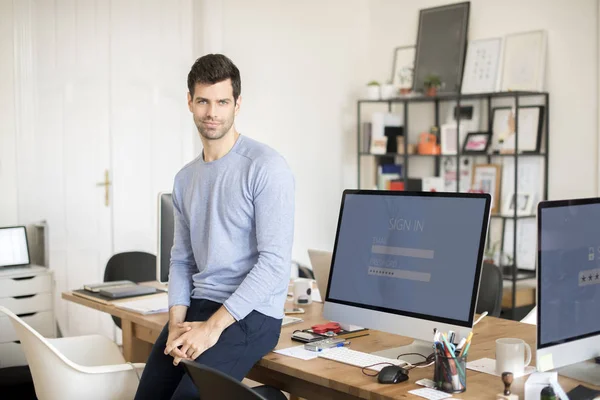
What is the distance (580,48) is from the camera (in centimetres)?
535

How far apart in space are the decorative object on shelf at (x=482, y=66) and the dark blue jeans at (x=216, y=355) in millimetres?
3859

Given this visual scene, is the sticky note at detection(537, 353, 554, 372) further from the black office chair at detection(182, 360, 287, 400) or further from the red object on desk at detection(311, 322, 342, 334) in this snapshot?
the red object on desk at detection(311, 322, 342, 334)

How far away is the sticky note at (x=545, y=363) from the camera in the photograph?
199 cm

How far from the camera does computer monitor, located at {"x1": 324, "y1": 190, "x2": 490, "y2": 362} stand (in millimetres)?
2270

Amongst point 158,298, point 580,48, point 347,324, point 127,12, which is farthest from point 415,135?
point 347,324

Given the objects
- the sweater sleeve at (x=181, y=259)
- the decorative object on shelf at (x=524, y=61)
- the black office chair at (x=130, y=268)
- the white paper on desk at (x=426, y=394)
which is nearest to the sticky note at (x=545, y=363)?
the white paper on desk at (x=426, y=394)

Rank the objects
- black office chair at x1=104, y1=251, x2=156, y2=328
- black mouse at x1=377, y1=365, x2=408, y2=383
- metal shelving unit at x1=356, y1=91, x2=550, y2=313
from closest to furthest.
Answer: black mouse at x1=377, y1=365, x2=408, y2=383 → black office chair at x1=104, y1=251, x2=156, y2=328 → metal shelving unit at x1=356, y1=91, x2=550, y2=313

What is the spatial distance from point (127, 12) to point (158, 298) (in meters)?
2.92

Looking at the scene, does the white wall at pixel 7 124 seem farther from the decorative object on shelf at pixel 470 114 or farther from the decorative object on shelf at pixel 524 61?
the decorative object on shelf at pixel 524 61

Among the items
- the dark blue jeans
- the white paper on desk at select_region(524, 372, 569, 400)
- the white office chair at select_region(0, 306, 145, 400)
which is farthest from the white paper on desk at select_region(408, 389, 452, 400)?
the white office chair at select_region(0, 306, 145, 400)

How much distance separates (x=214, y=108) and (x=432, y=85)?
12.7 ft

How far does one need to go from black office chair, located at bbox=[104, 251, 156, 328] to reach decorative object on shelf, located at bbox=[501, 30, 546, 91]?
296 centimetres

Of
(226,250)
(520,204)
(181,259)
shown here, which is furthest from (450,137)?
(226,250)

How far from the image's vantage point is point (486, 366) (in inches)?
86.8
